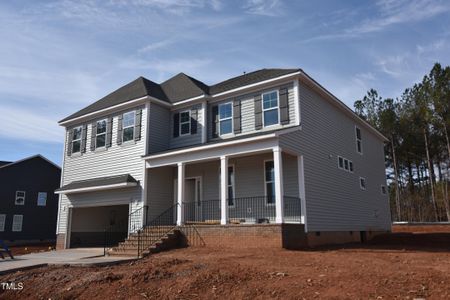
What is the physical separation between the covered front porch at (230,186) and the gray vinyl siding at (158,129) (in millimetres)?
997

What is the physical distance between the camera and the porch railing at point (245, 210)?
14.2 m

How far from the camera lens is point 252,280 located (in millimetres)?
7129

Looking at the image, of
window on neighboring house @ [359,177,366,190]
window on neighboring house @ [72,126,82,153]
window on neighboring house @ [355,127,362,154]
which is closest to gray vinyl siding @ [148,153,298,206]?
window on neighboring house @ [72,126,82,153]

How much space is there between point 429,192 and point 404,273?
39.2 metres

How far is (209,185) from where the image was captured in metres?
16.7

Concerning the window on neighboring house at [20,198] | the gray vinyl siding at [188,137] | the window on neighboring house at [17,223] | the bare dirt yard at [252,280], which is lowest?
the bare dirt yard at [252,280]

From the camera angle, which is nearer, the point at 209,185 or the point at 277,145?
the point at 277,145

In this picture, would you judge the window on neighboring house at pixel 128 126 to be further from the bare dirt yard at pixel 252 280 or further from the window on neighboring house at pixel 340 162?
the window on neighboring house at pixel 340 162

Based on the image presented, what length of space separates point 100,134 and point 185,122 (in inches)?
175

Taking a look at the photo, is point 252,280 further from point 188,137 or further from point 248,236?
point 188,137

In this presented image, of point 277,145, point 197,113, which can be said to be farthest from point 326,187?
point 197,113

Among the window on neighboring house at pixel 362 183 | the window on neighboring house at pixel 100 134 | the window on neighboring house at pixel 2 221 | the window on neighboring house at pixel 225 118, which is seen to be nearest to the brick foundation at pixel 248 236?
the window on neighboring house at pixel 225 118

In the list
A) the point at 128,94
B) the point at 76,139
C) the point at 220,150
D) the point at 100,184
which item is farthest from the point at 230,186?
the point at 76,139

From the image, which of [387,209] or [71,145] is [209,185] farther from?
[387,209]
